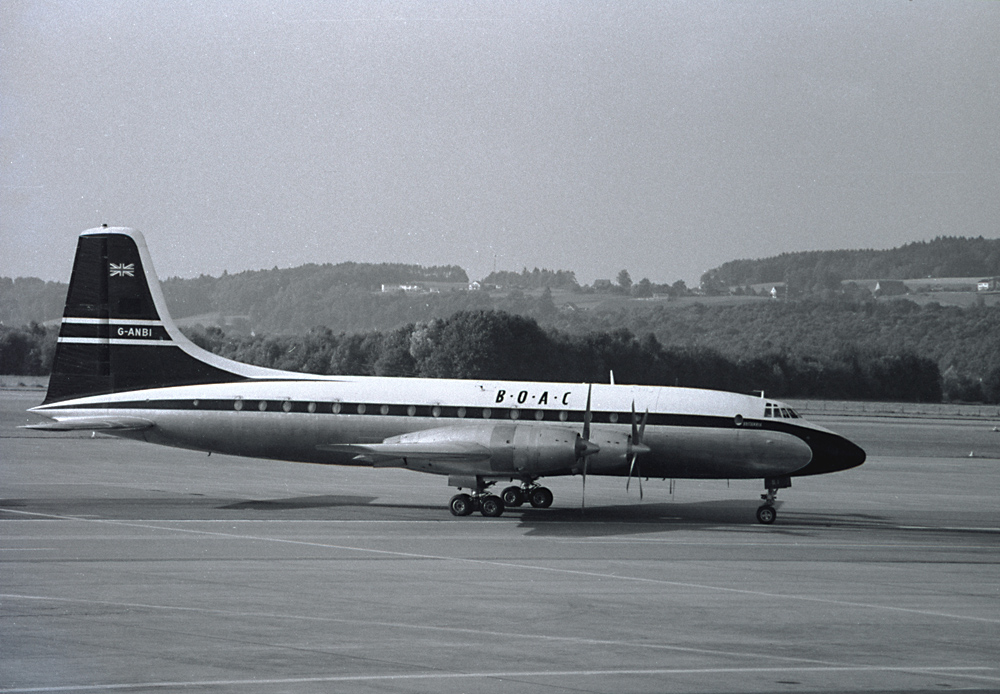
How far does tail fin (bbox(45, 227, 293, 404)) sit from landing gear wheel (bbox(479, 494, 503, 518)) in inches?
337

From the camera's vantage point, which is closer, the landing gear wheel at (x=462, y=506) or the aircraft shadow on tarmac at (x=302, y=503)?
the landing gear wheel at (x=462, y=506)

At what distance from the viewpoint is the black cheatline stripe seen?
33438 millimetres

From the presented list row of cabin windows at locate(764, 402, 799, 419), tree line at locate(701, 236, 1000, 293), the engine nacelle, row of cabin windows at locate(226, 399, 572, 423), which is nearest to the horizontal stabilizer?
row of cabin windows at locate(226, 399, 572, 423)

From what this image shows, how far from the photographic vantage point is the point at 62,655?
49.7 ft

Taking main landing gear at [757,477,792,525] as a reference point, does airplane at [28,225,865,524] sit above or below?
above

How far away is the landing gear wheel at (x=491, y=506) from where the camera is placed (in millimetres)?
32469

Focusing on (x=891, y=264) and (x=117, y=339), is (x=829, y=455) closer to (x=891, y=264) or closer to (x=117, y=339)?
(x=117, y=339)

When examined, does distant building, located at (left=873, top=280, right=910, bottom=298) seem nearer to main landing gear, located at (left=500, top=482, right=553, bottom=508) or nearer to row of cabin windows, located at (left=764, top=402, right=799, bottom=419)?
row of cabin windows, located at (left=764, top=402, right=799, bottom=419)

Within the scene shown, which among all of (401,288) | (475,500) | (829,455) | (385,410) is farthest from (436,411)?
(401,288)

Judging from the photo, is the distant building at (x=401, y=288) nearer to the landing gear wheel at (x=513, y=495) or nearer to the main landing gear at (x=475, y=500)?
the landing gear wheel at (x=513, y=495)

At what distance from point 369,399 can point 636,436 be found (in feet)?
29.4

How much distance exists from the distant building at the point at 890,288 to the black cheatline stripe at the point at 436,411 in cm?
9041

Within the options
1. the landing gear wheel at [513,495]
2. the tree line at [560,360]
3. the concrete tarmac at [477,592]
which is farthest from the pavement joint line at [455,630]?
the tree line at [560,360]

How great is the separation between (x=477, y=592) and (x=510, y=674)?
6.04 metres
